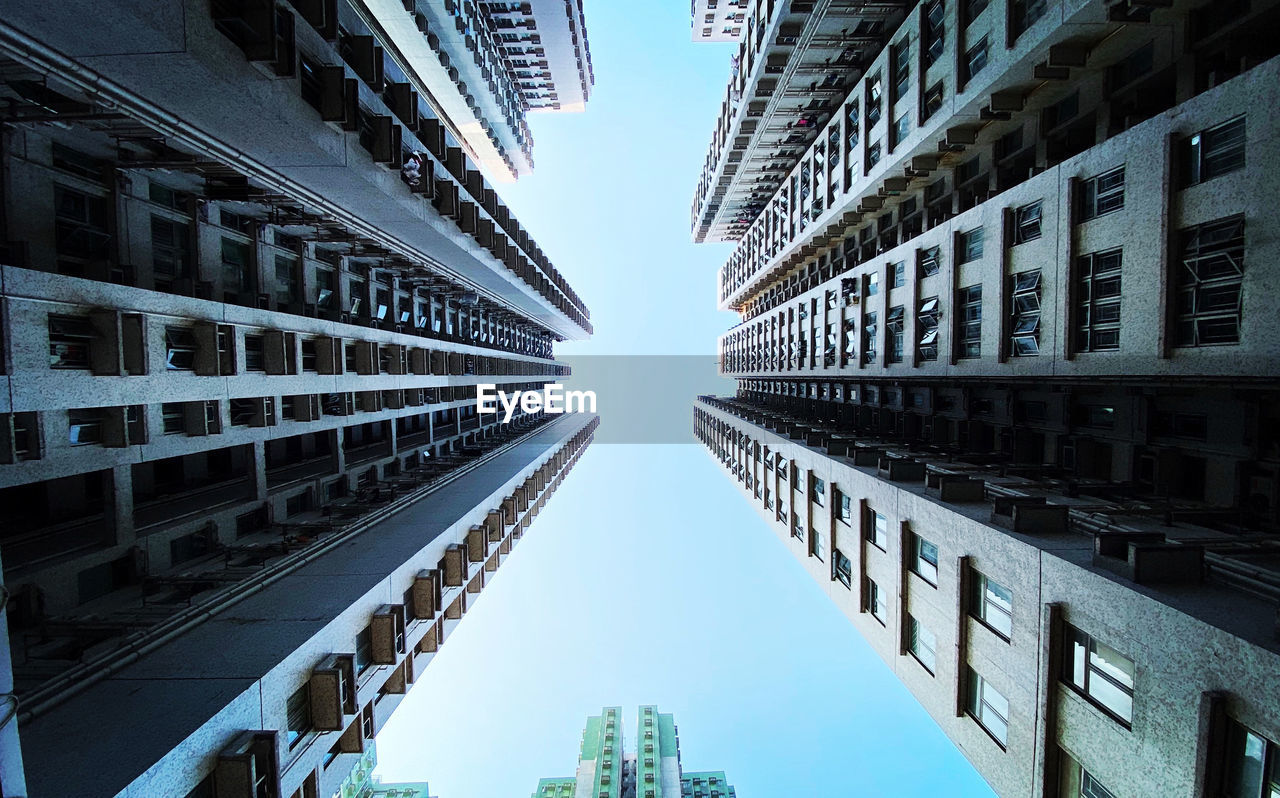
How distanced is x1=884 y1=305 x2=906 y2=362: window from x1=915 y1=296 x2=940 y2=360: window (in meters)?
2.15

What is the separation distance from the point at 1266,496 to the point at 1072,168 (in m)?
10.1

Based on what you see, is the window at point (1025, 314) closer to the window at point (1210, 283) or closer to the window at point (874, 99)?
the window at point (1210, 283)

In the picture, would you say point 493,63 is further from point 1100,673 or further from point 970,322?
point 1100,673

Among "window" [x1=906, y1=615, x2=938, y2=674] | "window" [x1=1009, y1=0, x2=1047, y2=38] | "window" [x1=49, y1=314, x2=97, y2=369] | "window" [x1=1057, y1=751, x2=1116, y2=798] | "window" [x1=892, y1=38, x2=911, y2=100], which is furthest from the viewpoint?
"window" [x1=892, y1=38, x2=911, y2=100]

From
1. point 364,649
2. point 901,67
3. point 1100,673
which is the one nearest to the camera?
point 1100,673

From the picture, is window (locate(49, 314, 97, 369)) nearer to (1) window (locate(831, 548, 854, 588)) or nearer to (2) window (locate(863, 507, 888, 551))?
(2) window (locate(863, 507, 888, 551))

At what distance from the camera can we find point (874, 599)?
22656 millimetres

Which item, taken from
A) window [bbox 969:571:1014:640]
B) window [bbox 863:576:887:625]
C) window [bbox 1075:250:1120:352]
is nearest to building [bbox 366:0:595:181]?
window [bbox 1075:250:1120:352]

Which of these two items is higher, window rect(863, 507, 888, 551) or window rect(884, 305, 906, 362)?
window rect(884, 305, 906, 362)

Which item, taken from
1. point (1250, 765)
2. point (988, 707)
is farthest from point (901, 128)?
point (1250, 765)

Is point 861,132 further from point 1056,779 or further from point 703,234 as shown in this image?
point 703,234

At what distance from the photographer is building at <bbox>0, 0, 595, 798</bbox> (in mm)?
10320

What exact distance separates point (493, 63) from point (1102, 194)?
8525 cm

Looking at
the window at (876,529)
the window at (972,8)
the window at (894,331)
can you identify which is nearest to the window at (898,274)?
the window at (894,331)
